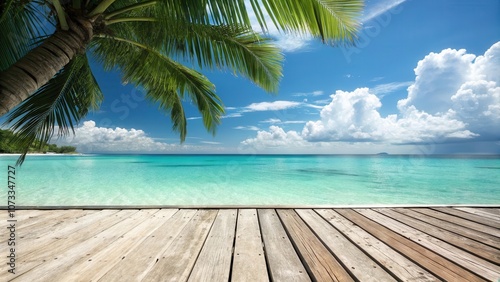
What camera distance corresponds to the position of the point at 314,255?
174 centimetres

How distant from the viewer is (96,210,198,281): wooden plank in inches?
57.7

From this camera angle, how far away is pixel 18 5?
93.8 inches

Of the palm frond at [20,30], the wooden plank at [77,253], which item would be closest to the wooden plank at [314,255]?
the wooden plank at [77,253]

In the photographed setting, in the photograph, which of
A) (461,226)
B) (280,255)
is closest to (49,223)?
(280,255)

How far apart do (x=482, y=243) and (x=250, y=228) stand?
1.85m

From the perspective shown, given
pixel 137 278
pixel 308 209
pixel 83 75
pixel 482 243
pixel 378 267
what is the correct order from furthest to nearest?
pixel 83 75
pixel 308 209
pixel 482 243
pixel 378 267
pixel 137 278

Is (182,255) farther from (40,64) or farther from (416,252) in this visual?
(416,252)

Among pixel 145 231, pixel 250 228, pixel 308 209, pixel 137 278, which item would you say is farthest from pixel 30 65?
pixel 308 209

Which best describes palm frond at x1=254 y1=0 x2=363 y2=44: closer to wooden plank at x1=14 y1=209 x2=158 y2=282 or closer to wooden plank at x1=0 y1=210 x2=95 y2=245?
wooden plank at x1=14 y1=209 x2=158 y2=282

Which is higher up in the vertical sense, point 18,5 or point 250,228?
point 18,5

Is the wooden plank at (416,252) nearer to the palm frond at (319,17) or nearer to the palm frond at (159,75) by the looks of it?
the palm frond at (319,17)

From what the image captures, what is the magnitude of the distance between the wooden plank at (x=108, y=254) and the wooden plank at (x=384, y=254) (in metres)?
1.67

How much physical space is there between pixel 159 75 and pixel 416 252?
12.5ft

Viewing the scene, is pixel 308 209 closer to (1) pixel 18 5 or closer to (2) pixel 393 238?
(2) pixel 393 238
